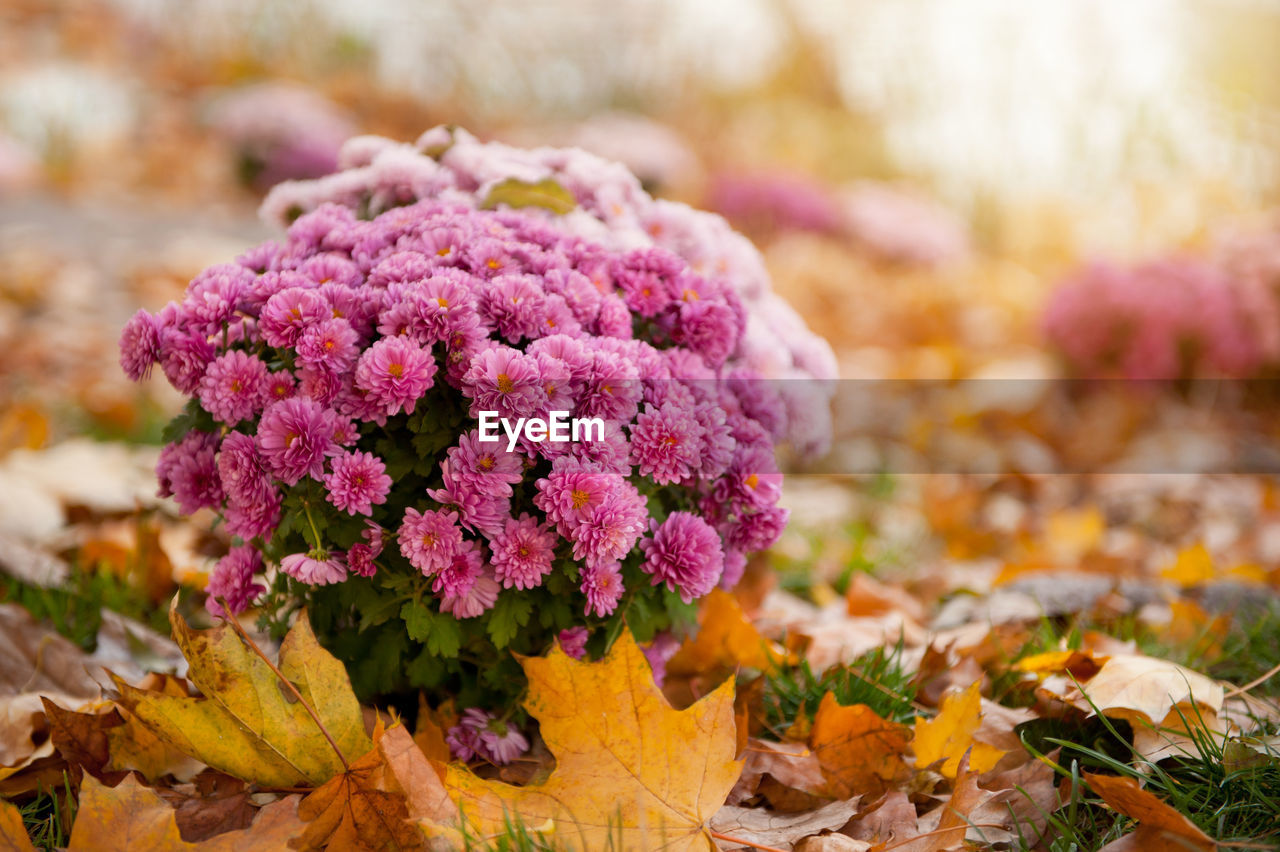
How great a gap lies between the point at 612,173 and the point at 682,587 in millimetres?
749

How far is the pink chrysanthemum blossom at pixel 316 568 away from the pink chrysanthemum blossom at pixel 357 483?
68 millimetres

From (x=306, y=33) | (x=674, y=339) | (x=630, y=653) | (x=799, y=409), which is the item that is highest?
(x=306, y=33)

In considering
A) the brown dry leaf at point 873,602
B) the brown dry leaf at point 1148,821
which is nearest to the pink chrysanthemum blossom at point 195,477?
the brown dry leaf at point 1148,821

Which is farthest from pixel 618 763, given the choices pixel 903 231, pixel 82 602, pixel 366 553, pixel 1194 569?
pixel 903 231

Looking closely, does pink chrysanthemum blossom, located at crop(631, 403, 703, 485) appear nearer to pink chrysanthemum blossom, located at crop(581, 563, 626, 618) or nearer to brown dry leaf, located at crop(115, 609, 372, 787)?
pink chrysanthemum blossom, located at crop(581, 563, 626, 618)

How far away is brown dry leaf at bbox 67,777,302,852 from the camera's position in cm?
110

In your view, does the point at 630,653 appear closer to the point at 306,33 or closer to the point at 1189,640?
the point at 1189,640

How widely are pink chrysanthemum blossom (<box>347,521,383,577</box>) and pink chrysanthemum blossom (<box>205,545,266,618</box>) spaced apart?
0.21 m

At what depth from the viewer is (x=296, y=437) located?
1.18 m

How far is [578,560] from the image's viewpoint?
1.24 metres

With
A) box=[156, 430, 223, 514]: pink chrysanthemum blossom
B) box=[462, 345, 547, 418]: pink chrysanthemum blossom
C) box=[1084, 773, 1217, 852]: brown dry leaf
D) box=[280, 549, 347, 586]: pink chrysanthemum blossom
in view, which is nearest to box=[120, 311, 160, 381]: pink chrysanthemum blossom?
box=[156, 430, 223, 514]: pink chrysanthemum blossom

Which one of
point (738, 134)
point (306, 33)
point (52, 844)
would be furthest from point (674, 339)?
point (306, 33)

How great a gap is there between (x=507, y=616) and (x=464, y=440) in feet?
0.73

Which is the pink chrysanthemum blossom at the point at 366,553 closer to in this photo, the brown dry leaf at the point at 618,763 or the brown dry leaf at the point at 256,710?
the brown dry leaf at the point at 256,710
